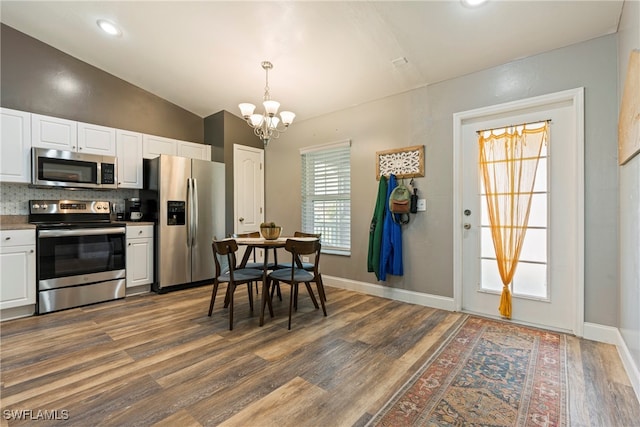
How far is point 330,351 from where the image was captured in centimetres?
223

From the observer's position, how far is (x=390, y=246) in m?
3.41

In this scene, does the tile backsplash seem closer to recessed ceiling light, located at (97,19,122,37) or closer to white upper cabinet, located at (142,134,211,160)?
white upper cabinet, located at (142,134,211,160)

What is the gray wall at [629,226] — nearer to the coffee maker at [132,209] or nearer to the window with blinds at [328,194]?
the window with blinds at [328,194]

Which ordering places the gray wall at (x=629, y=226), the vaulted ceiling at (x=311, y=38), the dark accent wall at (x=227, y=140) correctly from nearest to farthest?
the gray wall at (x=629, y=226) < the vaulted ceiling at (x=311, y=38) < the dark accent wall at (x=227, y=140)

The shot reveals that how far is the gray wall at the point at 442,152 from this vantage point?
2.34 m

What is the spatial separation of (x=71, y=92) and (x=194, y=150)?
5.14 ft

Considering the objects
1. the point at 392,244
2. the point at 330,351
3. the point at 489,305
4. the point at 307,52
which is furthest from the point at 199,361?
the point at 307,52

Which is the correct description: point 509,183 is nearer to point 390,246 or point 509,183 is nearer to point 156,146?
point 390,246

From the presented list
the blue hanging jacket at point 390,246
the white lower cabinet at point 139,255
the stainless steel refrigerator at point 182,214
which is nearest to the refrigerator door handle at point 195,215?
the stainless steel refrigerator at point 182,214

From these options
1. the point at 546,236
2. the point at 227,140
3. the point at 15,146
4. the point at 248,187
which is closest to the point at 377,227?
the point at 546,236

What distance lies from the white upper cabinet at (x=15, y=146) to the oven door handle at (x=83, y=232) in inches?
24.6

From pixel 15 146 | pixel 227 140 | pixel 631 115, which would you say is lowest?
pixel 631 115

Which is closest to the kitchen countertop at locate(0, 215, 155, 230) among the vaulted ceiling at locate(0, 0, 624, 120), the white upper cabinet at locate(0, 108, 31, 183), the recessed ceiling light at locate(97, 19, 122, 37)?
the white upper cabinet at locate(0, 108, 31, 183)

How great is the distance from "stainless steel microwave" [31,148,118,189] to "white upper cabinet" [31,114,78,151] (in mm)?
114
